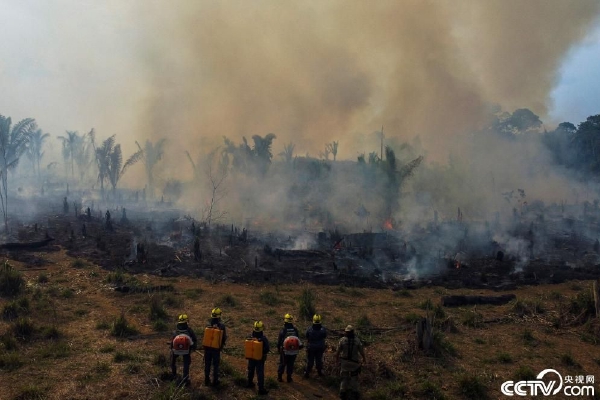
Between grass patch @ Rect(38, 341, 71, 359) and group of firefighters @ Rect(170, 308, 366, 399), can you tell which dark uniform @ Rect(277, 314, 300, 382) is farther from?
grass patch @ Rect(38, 341, 71, 359)

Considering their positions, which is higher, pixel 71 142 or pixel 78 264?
pixel 71 142

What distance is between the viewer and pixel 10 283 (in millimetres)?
14906

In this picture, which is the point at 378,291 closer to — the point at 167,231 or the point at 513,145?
the point at 167,231

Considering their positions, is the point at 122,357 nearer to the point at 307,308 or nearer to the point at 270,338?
the point at 270,338

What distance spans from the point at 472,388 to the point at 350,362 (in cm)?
300

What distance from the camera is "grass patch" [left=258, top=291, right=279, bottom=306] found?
1590 centimetres

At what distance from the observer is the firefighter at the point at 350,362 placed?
26.0ft

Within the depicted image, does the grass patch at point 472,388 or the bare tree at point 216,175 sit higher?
the bare tree at point 216,175

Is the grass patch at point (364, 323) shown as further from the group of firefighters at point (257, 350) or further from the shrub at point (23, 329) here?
the shrub at point (23, 329)

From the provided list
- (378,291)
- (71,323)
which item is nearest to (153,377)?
(71,323)

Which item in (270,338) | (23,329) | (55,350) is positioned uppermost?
(23,329)

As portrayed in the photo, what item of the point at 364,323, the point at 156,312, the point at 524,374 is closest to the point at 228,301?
the point at 156,312

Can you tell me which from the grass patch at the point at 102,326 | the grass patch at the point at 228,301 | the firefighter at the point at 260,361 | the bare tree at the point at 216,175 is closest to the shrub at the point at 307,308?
the grass patch at the point at 228,301

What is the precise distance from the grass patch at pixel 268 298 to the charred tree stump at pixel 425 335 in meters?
6.79
